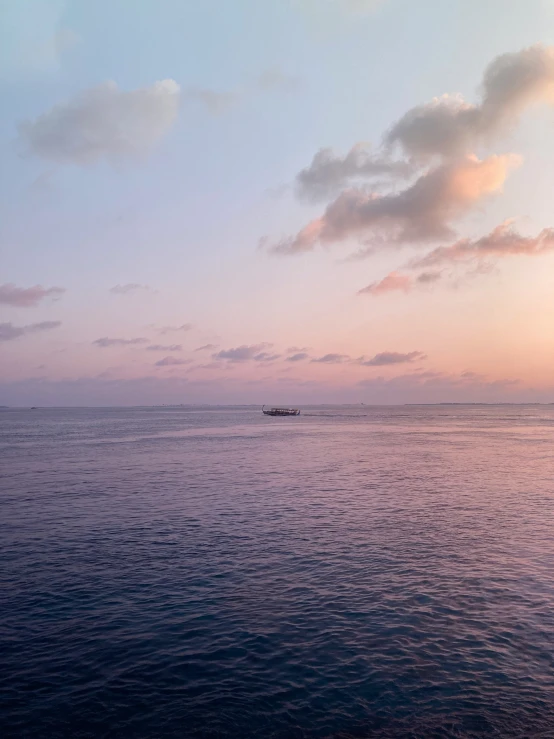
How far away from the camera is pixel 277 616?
797 inches

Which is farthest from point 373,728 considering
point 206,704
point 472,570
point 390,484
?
point 390,484

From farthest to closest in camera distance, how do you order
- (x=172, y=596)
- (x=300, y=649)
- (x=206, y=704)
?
1. (x=172, y=596)
2. (x=300, y=649)
3. (x=206, y=704)

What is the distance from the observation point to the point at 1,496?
4666 cm

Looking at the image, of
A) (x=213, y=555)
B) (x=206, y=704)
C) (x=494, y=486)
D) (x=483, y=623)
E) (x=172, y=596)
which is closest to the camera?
(x=206, y=704)

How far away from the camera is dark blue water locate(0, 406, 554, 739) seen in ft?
46.6

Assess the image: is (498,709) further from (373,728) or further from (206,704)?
(206,704)

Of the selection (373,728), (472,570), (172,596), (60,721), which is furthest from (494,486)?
(60,721)

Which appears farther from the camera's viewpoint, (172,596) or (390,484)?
(390,484)

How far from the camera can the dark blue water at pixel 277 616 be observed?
46.6 ft

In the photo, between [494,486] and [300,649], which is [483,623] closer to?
[300,649]

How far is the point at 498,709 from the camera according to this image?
1420 cm

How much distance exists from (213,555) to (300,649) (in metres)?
11.5

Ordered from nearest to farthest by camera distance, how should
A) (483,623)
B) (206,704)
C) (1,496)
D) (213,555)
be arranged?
(206,704)
(483,623)
(213,555)
(1,496)

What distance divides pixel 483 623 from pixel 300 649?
7225 millimetres
